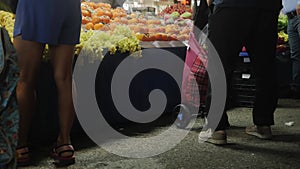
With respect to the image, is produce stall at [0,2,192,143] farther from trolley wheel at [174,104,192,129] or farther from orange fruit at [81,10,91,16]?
trolley wheel at [174,104,192,129]

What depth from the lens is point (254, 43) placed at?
3797mm

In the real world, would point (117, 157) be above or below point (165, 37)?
below

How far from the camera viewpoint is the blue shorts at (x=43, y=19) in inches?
114

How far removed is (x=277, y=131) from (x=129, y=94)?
53.5 inches

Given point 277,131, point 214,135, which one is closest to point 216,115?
point 214,135

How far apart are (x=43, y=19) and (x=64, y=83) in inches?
17.4

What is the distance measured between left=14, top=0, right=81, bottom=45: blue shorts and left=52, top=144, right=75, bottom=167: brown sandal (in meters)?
0.68

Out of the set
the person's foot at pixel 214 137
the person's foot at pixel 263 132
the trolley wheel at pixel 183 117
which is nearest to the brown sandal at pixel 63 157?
the person's foot at pixel 214 137

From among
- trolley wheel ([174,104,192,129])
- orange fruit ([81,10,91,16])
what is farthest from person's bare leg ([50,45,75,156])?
orange fruit ([81,10,91,16])

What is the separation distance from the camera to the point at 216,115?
3715mm

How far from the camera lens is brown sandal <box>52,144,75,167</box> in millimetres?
3082

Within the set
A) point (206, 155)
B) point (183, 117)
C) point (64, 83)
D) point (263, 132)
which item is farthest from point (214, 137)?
point (64, 83)

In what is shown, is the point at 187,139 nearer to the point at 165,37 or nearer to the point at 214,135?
the point at 214,135

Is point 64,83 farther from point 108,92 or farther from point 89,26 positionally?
point 89,26
